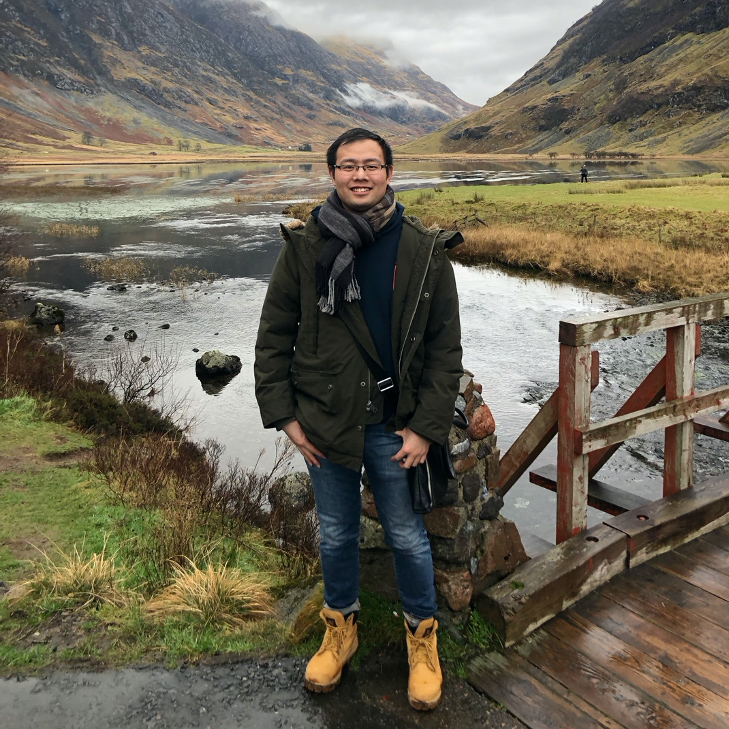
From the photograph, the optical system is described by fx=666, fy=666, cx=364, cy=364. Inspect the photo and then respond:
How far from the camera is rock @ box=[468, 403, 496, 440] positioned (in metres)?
3.59

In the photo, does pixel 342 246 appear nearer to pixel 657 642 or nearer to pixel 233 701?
pixel 233 701

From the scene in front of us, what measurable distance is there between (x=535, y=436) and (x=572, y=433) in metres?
0.54

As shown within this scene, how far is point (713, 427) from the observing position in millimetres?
5859

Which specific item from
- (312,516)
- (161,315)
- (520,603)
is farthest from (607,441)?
(161,315)

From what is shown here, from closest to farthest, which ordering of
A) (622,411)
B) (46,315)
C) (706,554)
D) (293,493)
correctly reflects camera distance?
1. (706,554)
2. (622,411)
3. (293,493)
4. (46,315)

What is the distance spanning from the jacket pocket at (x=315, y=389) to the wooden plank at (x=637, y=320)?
1570mm

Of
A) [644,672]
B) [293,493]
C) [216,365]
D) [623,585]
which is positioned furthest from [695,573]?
[216,365]

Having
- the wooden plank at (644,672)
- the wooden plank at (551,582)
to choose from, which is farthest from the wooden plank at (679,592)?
the wooden plank at (644,672)

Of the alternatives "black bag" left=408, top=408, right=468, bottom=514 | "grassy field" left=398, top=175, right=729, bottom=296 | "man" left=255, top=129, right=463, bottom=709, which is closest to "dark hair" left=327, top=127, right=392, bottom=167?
"man" left=255, top=129, right=463, bottom=709

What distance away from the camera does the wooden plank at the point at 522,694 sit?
10.2 feet

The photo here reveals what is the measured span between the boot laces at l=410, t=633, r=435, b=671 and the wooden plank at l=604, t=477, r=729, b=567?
1609 mm

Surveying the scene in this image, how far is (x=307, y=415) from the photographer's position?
312 cm

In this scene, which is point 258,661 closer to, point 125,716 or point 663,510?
point 125,716

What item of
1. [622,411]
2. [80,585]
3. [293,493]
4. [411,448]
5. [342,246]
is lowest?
[293,493]
